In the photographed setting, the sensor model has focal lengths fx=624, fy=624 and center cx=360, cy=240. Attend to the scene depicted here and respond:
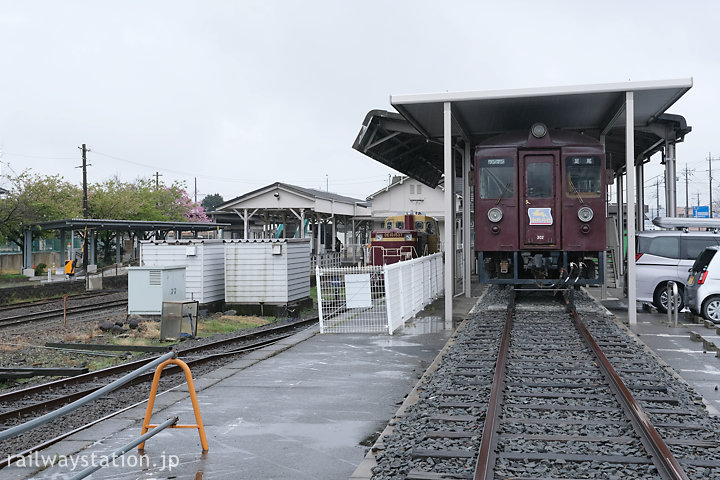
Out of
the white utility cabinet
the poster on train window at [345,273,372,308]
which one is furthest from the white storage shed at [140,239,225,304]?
the poster on train window at [345,273,372,308]

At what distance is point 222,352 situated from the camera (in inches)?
448

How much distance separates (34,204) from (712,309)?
95.4 feet

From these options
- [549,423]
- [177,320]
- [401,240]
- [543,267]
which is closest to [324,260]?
[401,240]

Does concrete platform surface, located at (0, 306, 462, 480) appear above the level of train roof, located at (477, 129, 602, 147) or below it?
below

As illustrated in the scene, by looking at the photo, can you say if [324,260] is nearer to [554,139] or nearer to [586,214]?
[554,139]

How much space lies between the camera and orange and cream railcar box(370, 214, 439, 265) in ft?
69.4

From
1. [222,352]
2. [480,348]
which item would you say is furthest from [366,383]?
[222,352]

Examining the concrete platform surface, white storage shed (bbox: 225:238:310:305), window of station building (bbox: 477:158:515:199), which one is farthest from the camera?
white storage shed (bbox: 225:238:310:305)

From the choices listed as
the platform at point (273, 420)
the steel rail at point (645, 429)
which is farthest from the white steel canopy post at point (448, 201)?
the steel rail at point (645, 429)

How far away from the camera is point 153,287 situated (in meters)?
14.9

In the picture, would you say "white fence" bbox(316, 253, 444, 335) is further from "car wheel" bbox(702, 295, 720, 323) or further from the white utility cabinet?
"car wheel" bbox(702, 295, 720, 323)

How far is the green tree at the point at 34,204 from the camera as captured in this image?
29172mm

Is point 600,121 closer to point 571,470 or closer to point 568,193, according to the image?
point 568,193

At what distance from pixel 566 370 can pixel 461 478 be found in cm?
352
